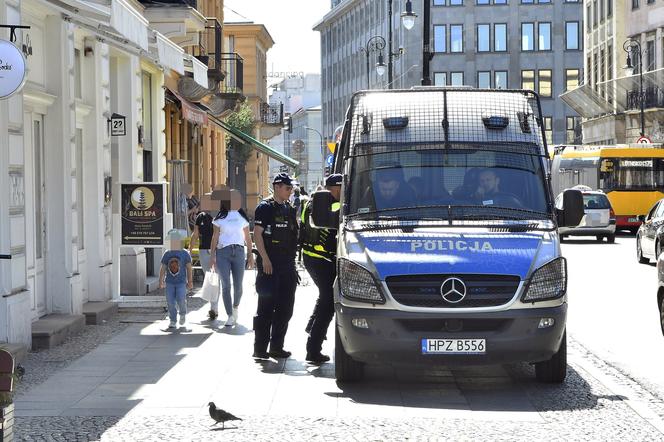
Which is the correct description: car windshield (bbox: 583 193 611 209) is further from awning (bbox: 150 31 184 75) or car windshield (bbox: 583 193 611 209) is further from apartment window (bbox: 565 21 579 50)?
apartment window (bbox: 565 21 579 50)

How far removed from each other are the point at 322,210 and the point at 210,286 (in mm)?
5115

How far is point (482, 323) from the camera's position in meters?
10.7

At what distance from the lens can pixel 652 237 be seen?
2919cm

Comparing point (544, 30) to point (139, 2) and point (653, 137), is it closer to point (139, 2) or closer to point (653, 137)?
point (653, 137)

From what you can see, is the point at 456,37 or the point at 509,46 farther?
the point at 509,46

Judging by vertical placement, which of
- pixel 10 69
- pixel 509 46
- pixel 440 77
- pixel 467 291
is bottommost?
pixel 467 291

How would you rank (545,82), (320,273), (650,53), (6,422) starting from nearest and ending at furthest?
1. (6,422)
2. (320,273)
3. (650,53)
4. (545,82)

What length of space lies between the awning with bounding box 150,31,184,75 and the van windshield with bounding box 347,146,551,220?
6.31m

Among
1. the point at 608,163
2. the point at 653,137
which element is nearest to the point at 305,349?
the point at 608,163

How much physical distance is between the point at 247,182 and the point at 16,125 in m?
53.9

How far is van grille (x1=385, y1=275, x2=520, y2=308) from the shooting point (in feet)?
35.2

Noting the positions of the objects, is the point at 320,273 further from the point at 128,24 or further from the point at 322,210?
the point at 128,24

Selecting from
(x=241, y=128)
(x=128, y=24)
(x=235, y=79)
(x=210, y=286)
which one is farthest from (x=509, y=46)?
(x=128, y=24)

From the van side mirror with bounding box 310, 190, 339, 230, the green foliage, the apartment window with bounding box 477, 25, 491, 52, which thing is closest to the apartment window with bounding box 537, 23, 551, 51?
the apartment window with bounding box 477, 25, 491, 52
